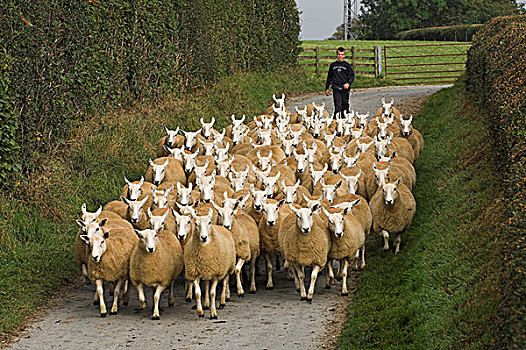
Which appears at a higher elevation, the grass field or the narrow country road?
the grass field

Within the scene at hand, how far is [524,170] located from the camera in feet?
25.4

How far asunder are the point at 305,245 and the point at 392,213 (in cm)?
232

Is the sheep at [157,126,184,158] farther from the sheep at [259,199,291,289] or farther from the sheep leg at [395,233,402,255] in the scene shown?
the sheep leg at [395,233,402,255]

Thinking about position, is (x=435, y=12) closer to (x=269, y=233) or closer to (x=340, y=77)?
(x=340, y=77)

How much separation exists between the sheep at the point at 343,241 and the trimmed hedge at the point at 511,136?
87.1 inches

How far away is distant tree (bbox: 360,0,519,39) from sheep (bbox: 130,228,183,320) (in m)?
62.2

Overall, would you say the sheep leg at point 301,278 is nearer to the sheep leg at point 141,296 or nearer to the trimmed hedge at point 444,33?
the sheep leg at point 141,296

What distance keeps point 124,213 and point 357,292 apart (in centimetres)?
395

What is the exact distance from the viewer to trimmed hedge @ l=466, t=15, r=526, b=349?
18.5 feet

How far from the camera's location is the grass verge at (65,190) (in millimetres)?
10703

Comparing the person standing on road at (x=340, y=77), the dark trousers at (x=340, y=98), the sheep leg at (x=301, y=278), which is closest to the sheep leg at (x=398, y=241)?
the sheep leg at (x=301, y=278)

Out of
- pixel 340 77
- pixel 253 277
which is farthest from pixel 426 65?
pixel 253 277

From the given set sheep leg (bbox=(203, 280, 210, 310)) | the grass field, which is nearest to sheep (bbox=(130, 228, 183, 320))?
sheep leg (bbox=(203, 280, 210, 310))

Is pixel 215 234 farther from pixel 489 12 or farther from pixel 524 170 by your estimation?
pixel 489 12
